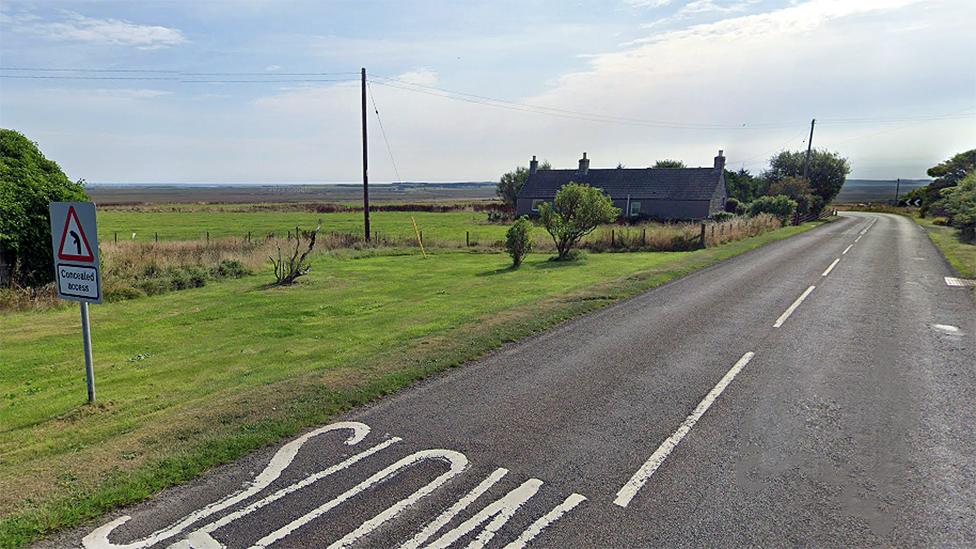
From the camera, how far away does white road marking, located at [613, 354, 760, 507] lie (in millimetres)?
4684

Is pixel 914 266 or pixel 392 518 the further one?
pixel 914 266

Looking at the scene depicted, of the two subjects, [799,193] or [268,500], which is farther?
[799,193]

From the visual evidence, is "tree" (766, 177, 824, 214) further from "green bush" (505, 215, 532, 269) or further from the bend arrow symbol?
the bend arrow symbol

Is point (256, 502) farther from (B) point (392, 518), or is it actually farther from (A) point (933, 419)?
(A) point (933, 419)

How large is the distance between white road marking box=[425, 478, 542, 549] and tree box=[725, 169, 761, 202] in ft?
250

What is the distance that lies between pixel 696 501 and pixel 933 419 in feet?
12.8

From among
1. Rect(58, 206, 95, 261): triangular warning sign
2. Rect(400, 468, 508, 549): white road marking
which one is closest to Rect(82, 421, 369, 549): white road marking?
Rect(400, 468, 508, 549): white road marking

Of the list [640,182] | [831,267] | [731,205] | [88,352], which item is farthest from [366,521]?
[731,205]

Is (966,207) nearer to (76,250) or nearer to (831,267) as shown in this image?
Answer: (831,267)

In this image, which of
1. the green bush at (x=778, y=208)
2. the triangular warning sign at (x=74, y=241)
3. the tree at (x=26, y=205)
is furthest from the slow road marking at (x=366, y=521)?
the green bush at (x=778, y=208)

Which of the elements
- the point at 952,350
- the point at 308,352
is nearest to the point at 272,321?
the point at 308,352

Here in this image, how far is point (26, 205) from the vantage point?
1382 centimetres

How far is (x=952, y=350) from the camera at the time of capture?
359 inches

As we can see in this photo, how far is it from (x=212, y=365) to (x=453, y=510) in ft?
20.0
